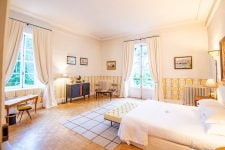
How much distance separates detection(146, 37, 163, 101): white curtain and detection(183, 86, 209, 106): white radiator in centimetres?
98

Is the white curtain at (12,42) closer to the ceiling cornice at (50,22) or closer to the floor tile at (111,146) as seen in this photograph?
the ceiling cornice at (50,22)

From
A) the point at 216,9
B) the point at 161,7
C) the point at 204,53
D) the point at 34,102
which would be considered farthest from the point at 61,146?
the point at 204,53

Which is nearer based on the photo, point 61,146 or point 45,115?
point 61,146

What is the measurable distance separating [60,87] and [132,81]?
344 cm

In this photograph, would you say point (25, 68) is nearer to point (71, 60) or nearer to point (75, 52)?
point (71, 60)

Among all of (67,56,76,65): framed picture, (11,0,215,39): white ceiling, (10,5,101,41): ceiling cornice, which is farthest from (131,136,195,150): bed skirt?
(10,5,101,41): ceiling cornice

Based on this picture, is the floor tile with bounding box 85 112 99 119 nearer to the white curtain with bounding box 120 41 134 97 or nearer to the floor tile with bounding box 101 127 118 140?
the floor tile with bounding box 101 127 118 140

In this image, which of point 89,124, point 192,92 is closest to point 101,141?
point 89,124

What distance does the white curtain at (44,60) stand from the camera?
433 cm

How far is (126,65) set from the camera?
20.0 ft

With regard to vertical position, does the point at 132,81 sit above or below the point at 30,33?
below

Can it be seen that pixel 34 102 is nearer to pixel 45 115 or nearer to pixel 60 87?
pixel 45 115

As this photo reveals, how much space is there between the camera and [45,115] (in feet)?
12.4

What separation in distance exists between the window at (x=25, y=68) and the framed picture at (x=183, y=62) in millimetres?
5495
